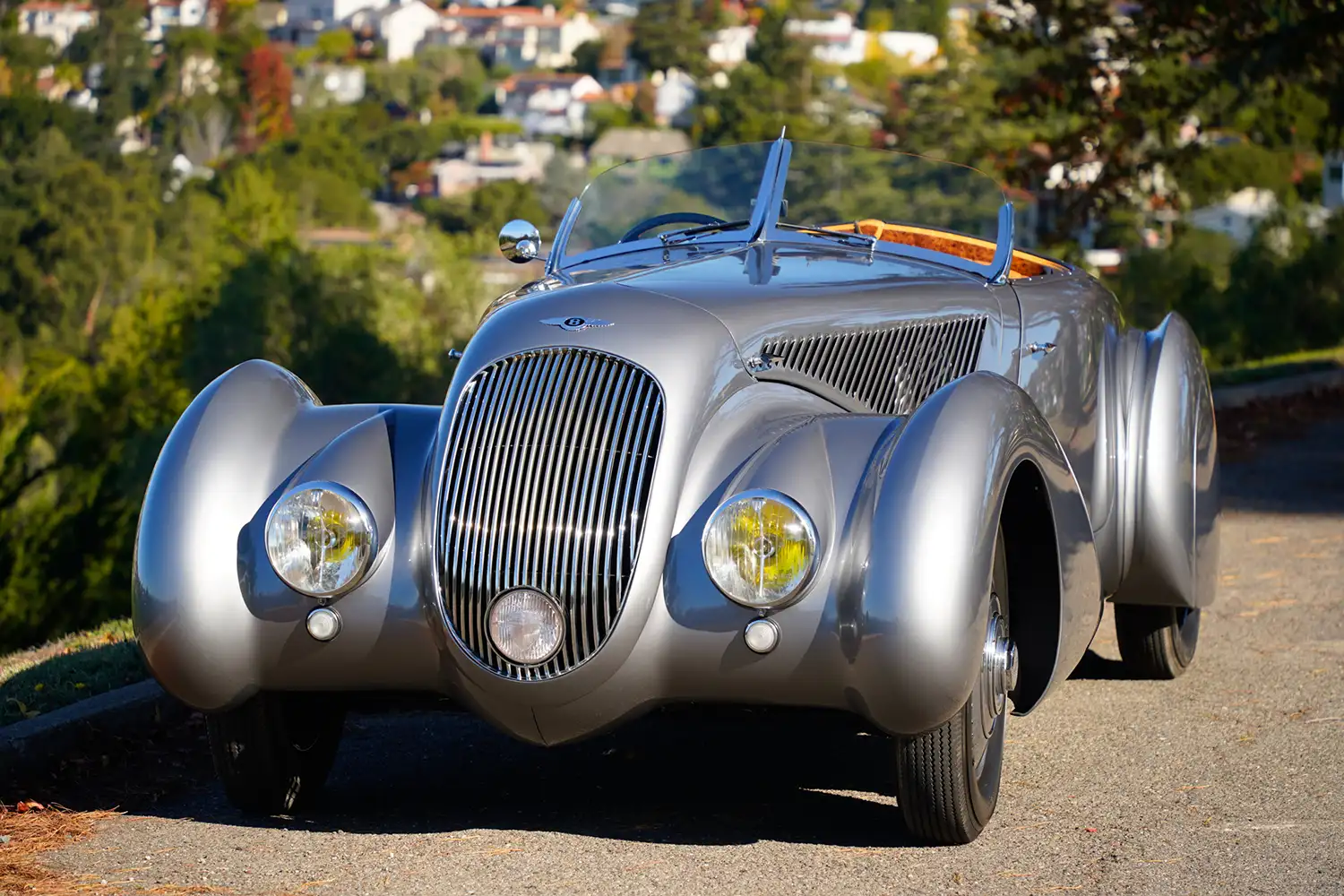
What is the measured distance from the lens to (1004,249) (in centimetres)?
605

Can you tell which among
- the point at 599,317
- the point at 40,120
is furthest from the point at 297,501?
the point at 40,120

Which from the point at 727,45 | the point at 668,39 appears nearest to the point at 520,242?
the point at 668,39

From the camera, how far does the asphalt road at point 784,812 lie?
4.31m

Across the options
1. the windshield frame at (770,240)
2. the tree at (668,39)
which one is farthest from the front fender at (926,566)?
the tree at (668,39)

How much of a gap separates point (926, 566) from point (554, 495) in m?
0.89

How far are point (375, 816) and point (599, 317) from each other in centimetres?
146

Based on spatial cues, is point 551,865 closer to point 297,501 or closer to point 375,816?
point 375,816

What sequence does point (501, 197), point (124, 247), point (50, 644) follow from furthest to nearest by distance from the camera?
point (501, 197)
point (124, 247)
point (50, 644)

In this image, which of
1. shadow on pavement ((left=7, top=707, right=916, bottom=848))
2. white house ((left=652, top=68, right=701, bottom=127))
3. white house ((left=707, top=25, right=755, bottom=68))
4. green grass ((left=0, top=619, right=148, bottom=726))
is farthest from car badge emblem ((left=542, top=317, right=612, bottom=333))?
white house ((left=707, top=25, right=755, bottom=68))

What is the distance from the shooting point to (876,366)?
5148 millimetres

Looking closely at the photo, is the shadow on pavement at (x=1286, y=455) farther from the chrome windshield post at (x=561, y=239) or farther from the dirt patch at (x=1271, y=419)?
the chrome windshield post at (x=561, y=239)

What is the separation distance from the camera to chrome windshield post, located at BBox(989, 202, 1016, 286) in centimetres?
585

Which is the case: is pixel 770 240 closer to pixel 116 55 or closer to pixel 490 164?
pixel 116 55

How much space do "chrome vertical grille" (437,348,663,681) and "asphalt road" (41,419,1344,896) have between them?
1.91 feet
